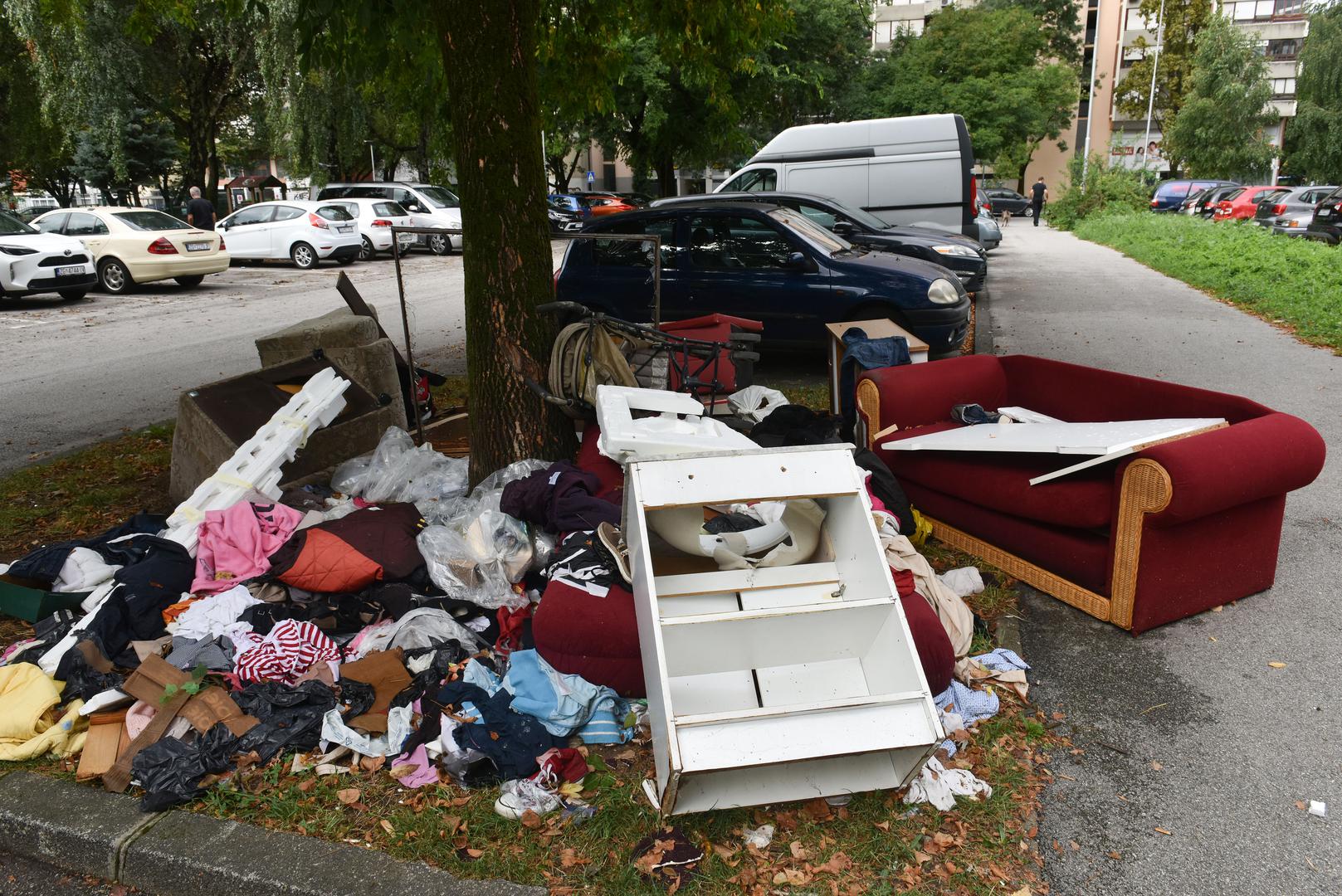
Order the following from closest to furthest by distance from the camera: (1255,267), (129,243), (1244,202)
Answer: (1255,267)
(129,243)
(1244,202)

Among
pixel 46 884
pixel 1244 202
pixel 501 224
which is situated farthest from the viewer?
pixel 1244 202

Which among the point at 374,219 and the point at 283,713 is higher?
the point at 374,219

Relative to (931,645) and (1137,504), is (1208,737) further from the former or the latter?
(931,645)

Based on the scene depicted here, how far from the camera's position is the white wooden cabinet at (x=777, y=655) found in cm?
253

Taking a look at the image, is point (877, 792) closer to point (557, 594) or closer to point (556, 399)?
point (557, 594)

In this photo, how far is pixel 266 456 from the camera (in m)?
4.57

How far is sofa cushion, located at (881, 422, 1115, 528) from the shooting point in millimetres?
3846

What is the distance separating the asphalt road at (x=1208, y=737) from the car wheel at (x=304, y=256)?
18.9m

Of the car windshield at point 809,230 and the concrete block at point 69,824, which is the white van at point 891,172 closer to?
the car windshield at point 809,230

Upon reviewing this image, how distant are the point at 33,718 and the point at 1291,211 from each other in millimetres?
25458

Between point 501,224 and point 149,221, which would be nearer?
point 501,224

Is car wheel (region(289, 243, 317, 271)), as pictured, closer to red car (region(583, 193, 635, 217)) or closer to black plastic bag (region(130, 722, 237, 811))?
red car (region(583, 193, 635, 217))

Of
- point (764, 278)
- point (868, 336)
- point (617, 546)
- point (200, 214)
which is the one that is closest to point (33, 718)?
point (617, 546)

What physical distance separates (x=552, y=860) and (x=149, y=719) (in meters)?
1.60
